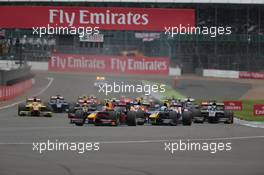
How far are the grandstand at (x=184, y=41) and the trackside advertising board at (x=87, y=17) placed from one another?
608 millimetres

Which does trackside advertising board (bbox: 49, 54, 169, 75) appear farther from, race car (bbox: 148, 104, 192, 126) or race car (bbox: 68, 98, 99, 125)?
race car (bbox: 148, 104, 192, 126)

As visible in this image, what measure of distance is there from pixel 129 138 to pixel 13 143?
3801 millimetres

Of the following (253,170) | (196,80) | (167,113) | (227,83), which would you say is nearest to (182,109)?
(167,113)

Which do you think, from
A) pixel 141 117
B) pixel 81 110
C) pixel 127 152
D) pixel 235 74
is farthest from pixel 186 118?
pixel 235 74

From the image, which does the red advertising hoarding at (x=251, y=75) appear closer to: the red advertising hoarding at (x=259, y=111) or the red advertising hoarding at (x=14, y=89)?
the red advertising hoarding at (x=14, y=89)

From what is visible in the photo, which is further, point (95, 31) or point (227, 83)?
point (227, 83)

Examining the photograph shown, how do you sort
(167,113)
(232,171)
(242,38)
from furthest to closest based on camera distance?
(242,38), (167,113), (232,171)

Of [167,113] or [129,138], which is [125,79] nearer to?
[167,113]

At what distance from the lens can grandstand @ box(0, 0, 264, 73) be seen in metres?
31.5

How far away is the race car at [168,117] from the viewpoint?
2786 centimetres

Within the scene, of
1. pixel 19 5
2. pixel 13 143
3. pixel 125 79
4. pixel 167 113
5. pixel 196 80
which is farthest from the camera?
pixel 196 80

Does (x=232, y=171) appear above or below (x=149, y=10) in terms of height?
below

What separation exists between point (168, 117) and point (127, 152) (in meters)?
10.4

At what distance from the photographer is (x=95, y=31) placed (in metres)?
29.6
